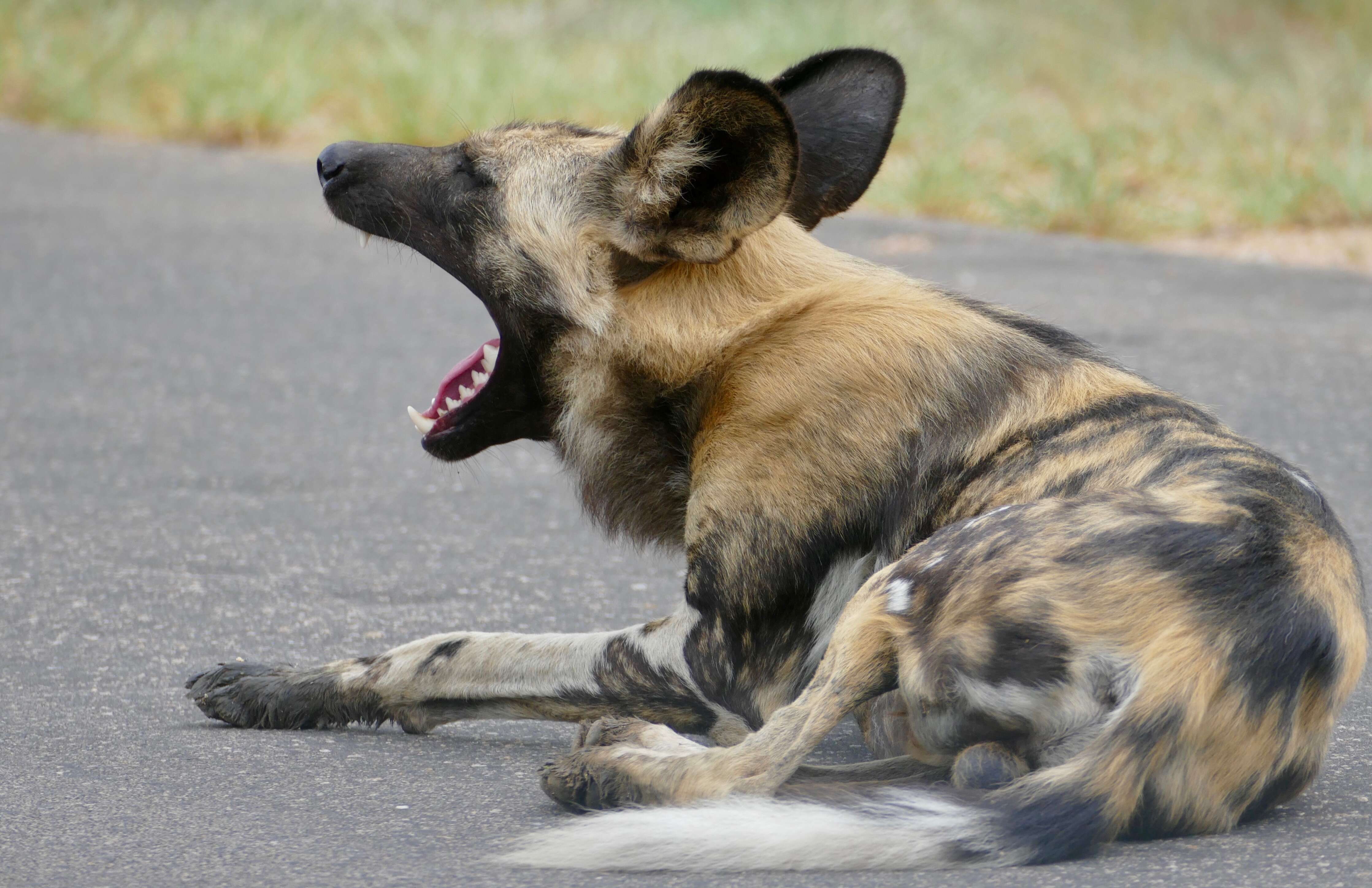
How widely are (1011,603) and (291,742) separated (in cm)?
135

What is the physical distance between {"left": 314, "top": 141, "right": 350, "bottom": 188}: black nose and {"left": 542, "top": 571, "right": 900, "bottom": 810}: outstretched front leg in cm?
143

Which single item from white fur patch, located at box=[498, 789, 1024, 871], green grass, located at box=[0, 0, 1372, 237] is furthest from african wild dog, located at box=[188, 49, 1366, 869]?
green grass, located at box=[0, 0, 1372, 237]

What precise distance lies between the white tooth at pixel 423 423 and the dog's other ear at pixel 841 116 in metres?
0.89

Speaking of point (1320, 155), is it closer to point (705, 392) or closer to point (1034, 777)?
point (705, 392)

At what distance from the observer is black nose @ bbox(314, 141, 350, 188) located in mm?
3336

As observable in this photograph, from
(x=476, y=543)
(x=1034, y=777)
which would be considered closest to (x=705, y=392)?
(x=1034, y=777)

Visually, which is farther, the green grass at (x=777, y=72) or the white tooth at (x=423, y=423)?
the green grass at (x=777, y=72)

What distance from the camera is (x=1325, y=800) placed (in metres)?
2.62

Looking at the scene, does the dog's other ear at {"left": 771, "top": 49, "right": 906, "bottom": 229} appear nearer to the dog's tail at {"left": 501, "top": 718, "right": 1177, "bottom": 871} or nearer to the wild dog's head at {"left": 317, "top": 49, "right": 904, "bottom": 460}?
the wild dog's head at {"left": 317, "top": 49, "right": 904, "bottom": 460}

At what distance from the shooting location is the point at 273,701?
2977mm

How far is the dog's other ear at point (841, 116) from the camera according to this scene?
342cm

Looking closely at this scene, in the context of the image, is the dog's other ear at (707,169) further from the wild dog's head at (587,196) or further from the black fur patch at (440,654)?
the black fur patch at (440,654)

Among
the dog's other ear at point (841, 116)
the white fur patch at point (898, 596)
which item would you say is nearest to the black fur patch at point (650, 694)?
the white fur patch at point (898, 596)

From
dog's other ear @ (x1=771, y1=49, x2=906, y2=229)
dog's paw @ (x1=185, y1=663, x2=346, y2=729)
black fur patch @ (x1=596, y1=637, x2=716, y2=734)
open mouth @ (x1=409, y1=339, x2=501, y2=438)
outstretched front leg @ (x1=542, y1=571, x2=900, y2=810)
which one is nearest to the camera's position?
outstretched front leg @ (x1=542, y1=571, x2=900, y2=810)
